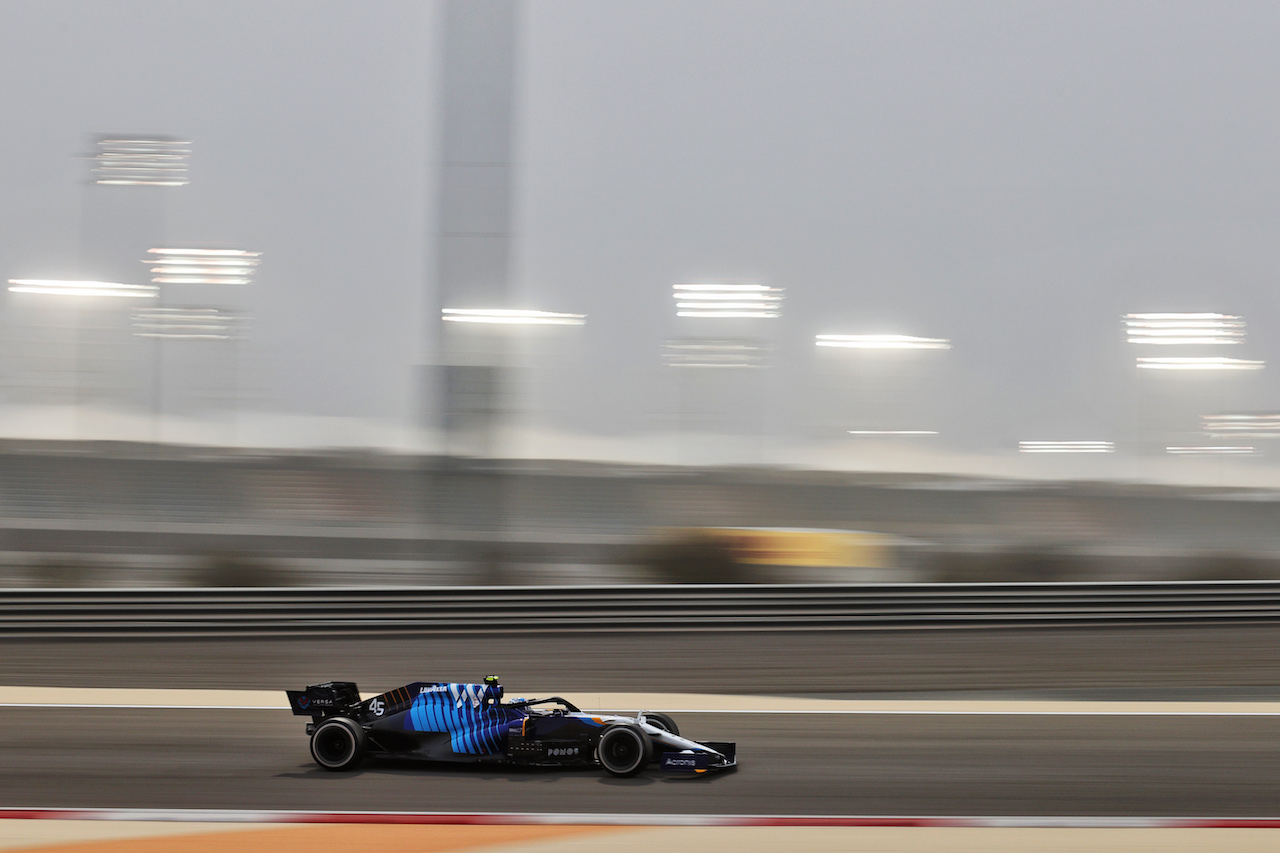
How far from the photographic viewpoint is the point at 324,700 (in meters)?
3.79

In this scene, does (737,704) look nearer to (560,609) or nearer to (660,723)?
(660,723)

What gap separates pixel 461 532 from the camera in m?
9.81

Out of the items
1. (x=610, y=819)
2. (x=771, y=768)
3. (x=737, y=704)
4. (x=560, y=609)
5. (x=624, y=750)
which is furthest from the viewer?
(x=560, y=609)

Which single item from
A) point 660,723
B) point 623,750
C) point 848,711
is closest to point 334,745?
point 623,750

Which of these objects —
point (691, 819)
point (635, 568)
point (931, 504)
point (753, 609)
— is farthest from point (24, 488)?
point (691, 819)

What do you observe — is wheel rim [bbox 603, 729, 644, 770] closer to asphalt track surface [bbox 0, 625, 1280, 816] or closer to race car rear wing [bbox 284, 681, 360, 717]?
asphalt track surface [bbox 0, 625, 1280, 816]

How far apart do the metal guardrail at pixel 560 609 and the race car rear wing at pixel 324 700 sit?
15.1 feet

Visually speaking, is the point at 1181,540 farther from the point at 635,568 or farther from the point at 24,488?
the point at 24,488

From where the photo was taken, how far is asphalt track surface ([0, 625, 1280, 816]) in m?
3.85

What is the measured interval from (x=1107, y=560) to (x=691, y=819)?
8878mm

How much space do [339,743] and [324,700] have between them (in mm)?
182

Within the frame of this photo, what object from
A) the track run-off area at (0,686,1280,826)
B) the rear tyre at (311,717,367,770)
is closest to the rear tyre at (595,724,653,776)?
the track run-off area at (0,686,1280,826)

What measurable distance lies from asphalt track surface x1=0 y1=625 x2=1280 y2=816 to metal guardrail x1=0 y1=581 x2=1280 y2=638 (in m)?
0.23

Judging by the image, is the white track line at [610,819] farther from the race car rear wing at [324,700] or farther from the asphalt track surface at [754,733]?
the race car rear wing at [324,700]
